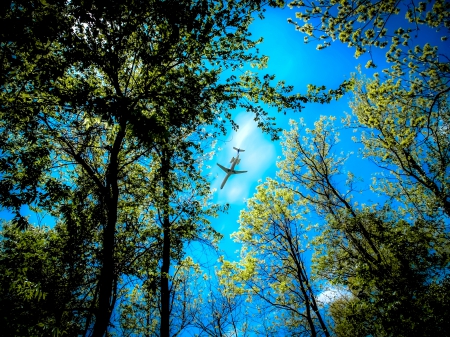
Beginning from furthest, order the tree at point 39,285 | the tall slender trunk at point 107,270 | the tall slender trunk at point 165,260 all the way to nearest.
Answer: the tall slender trunk at point 165,260, the tall slender trunk at point 107,270, the tree at point 39,285

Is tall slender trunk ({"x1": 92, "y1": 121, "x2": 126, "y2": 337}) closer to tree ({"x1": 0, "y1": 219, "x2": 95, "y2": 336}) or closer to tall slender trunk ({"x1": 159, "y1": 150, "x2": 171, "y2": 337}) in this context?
tree ({"x1": 0, "y1": 219, "x2": 95, "y2": 336})

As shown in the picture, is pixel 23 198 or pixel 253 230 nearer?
pixel 23 198

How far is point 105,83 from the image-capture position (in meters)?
8.19

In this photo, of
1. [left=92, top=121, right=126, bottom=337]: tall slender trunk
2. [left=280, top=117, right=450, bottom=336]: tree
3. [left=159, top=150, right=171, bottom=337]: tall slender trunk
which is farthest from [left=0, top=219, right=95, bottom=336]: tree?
[left=280, top=117, right=450, bottom=336]: tree

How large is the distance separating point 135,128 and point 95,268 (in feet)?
22.4

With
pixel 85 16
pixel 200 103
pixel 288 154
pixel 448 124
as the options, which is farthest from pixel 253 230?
pixel 85 16

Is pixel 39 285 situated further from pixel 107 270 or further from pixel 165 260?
pixel 165 260

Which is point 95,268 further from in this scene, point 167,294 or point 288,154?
point 288,154

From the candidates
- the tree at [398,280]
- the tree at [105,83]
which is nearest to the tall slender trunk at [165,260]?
the tree at [105,83]

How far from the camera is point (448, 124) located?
12484 millimetres

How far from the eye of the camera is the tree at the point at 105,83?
4.48 metres

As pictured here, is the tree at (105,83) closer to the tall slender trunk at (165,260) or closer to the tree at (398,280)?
the tall slender trunk at (165,260)

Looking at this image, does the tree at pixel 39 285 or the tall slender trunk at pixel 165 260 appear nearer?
the tree at pixel 39 285

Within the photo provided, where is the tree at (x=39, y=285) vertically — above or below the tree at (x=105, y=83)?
below
